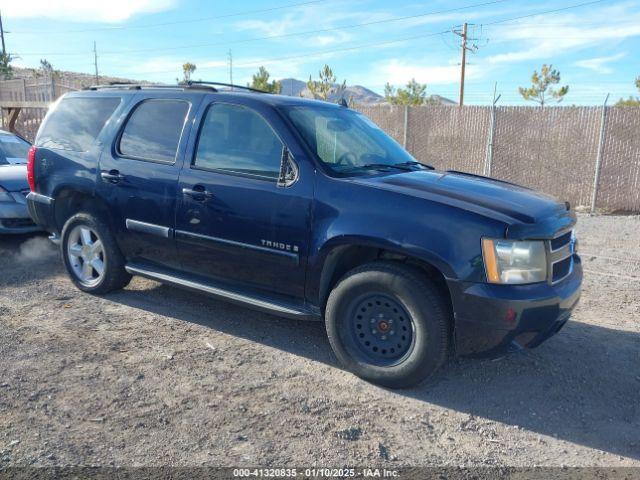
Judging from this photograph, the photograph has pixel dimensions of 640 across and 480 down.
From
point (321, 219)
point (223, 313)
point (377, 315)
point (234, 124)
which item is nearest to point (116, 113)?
point (234, 124)

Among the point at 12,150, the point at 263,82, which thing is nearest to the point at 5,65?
the point at 263,82

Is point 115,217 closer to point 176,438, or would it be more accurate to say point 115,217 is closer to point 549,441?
point 176,438

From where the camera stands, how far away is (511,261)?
330 centimetres

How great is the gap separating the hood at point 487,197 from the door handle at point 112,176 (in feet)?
7.14

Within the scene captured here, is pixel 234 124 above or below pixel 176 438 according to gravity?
above

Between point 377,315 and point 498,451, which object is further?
point 377,315

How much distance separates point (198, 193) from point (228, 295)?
814 mm

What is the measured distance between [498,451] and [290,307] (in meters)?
1.66

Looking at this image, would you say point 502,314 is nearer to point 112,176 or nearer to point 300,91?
point 112,176

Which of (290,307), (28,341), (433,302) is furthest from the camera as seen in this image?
(28,341)

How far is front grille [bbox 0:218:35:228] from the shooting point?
7.02 m

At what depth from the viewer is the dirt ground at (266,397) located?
Answer: 9.82 ft

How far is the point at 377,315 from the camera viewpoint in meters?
3.69

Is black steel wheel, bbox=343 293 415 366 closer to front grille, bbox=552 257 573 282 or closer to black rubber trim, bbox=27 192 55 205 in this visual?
front grille, bbox=552 257 573 282
